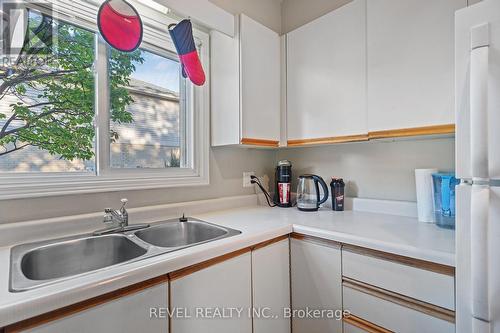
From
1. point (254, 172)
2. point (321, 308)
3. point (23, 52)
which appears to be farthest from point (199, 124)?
point (321, 308)

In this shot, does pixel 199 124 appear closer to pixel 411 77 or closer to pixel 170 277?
pixel 170 277

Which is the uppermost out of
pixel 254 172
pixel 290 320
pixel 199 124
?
pixel 199 124

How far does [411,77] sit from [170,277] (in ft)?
4.52

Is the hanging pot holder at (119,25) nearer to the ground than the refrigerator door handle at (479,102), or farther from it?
farther from it

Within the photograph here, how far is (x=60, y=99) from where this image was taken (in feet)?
3.85

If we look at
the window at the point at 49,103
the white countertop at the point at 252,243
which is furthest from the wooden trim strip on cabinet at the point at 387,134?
the window at the point at 49,103

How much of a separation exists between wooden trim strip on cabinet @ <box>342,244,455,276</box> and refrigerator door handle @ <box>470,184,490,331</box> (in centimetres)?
18

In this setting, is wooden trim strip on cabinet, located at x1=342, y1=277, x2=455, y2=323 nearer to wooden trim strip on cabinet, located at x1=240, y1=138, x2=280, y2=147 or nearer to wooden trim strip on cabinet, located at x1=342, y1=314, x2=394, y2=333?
wooden trim strip on cabinet, located at x1=342, y1=314, x2=394, y2=333

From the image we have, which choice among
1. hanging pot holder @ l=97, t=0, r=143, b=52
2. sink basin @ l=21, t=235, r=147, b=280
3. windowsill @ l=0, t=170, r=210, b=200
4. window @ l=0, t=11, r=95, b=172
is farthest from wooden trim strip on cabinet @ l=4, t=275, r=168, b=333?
hanging pot holder @ l=97, t=0, r=143, b=52

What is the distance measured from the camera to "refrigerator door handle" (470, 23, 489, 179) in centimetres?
64

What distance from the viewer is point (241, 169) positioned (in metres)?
1.87

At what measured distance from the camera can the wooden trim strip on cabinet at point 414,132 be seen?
1082 mm

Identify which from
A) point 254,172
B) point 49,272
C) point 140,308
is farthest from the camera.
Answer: point 254,172

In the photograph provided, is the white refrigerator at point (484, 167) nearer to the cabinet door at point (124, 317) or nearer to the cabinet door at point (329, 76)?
the cabinet door at point (329, 76)
